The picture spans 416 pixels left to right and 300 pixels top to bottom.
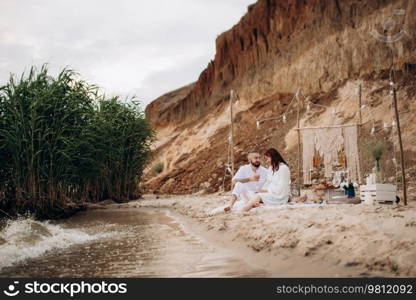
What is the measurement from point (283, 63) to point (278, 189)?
75.1 ft

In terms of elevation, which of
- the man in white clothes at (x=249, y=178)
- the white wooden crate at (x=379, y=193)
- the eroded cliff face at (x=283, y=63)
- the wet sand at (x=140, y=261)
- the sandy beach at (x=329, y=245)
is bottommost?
the wet sand at (x=140, y=261)

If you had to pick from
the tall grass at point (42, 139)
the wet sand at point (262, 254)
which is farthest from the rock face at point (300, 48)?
the wet sand at point (262, 254)

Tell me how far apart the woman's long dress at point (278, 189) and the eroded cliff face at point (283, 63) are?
51.1 ft

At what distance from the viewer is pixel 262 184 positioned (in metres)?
8.84

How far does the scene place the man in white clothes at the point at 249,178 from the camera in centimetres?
853

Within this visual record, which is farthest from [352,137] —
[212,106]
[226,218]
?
[212,106]

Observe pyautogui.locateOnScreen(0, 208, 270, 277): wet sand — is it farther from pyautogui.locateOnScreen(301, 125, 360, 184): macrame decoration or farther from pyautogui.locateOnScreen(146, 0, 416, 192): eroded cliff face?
pyautogui.locateOnScreen(146, 0, 416, 192): eroded cliff face

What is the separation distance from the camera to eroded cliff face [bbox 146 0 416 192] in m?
24.1

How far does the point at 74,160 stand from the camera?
500 inches

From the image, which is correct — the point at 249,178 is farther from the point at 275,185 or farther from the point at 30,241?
the point at 30,241

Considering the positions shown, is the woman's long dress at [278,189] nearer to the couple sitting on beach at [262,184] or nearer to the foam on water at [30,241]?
the couple sitting on beach at [262,184]

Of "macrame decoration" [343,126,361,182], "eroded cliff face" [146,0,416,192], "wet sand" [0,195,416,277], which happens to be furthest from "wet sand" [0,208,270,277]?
"eroded cliff face" [146,0,416,192]

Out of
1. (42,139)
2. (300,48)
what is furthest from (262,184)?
(300,48)

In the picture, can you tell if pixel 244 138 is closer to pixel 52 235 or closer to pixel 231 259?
pixel 52 235
